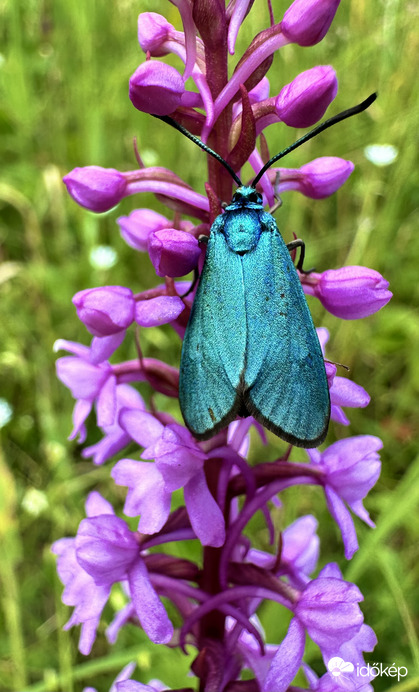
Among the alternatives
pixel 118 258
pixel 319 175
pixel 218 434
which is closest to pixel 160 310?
pixel 218 434

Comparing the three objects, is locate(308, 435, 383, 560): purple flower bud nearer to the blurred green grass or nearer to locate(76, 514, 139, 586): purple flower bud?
locate(76, 514, 139, 586): purple flower bud

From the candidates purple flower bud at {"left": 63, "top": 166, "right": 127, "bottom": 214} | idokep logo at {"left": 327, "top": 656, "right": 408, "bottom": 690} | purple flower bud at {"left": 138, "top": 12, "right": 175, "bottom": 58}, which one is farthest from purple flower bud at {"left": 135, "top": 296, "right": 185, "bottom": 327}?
idokep logo at {"left": 327, "top": 656, "right": 408, "bottom": 690}

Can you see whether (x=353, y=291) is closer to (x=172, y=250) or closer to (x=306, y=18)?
(x=172, y=250)

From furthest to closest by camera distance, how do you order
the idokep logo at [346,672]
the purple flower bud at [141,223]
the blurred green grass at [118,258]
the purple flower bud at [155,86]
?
1. the blurred green grass at [118,258]
2. the purple flower bud at [141,223]
3. the idokep logo at [346,672]
4. the purple flower bud at [155,86]

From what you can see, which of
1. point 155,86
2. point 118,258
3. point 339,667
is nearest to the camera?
point 155,86

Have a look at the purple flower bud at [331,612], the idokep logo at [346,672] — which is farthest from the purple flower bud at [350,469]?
the idokep logo at [346,672]

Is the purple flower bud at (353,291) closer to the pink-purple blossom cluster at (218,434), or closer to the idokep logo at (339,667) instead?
the pink-purple blossom cluster at (218,434)

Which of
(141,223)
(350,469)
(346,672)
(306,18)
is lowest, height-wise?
(346,672)
